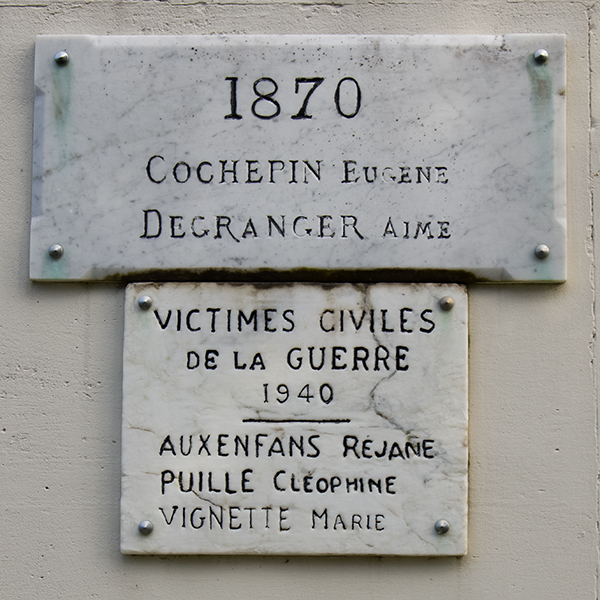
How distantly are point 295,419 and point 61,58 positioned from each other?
46.7 inches

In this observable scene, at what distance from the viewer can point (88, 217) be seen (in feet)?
6.54

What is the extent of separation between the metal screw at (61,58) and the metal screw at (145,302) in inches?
27.4

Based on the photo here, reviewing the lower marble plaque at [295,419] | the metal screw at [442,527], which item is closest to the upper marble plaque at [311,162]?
the lower marble plaque at [295,419]

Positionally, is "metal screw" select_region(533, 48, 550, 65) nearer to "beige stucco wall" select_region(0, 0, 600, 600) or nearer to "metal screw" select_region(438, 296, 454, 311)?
A: "beige stucco wall" select_region(0, 0, 600, 600)

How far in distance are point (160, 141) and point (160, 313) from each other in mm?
475

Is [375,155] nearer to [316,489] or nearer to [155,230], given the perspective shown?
[155,230]

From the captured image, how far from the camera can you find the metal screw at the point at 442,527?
1882mm

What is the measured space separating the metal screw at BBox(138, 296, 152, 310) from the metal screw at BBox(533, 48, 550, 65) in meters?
1.25

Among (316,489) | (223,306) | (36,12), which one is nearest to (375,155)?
(223,306)

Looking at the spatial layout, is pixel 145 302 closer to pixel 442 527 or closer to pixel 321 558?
pixel 321 558

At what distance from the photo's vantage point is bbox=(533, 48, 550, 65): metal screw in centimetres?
200

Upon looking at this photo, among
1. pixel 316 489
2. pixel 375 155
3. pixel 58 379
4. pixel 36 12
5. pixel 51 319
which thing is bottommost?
pixel 316 489

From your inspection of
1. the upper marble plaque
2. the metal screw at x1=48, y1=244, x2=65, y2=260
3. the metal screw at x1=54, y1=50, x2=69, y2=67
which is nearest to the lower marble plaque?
the upper marble plaque

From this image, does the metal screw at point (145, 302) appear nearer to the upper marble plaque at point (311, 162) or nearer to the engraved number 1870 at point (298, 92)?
the upper marble plaque at point (311, 162)
